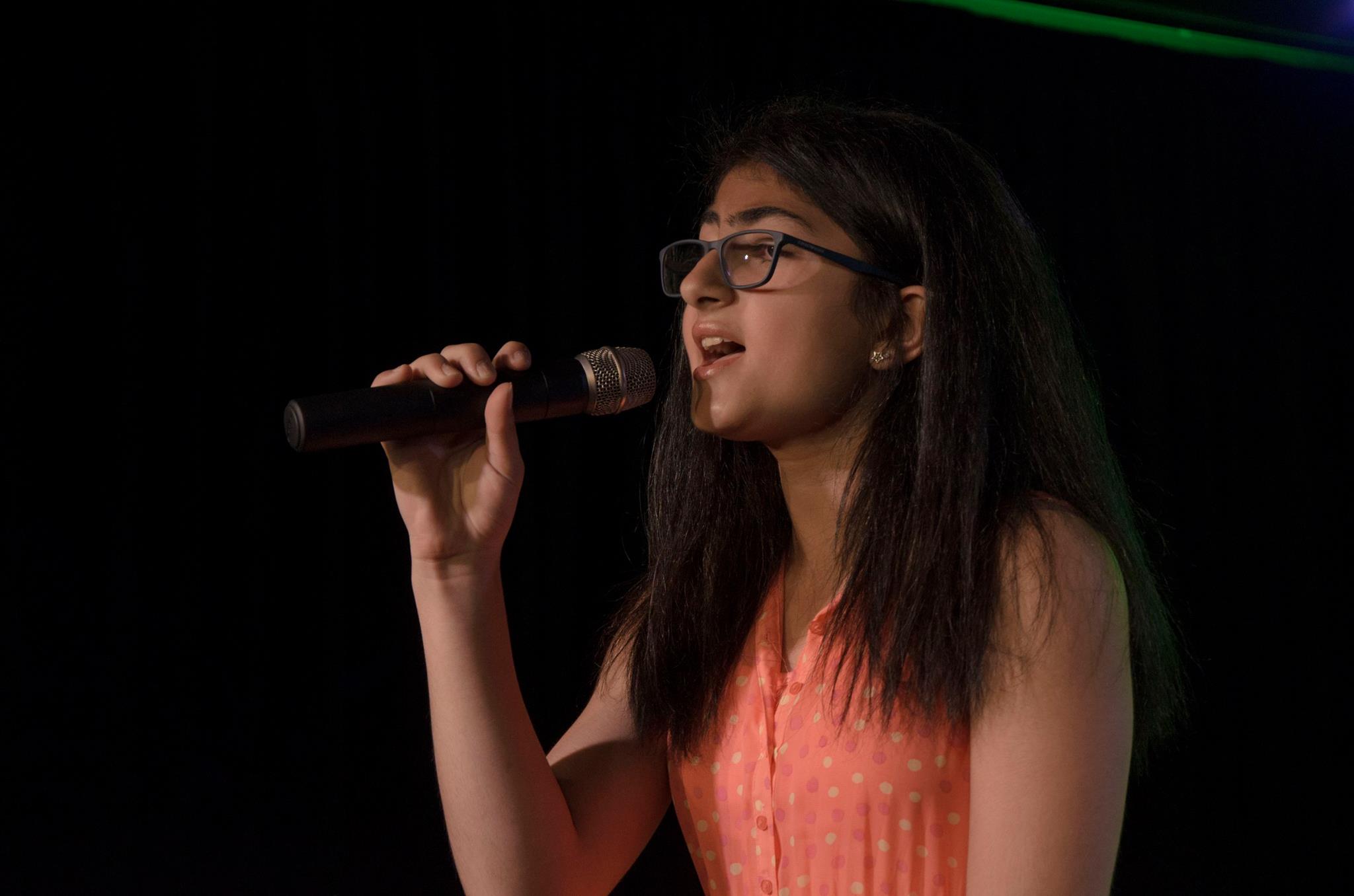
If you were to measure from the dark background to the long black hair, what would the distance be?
93cm

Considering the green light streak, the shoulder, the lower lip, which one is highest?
the green light streak

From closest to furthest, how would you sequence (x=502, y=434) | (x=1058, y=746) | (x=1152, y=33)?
(x=1058, y=746), (x=502, y=434), (x=1152, y=33)

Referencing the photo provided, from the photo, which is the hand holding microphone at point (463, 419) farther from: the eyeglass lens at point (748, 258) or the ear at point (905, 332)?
the ear at point (905, 332)

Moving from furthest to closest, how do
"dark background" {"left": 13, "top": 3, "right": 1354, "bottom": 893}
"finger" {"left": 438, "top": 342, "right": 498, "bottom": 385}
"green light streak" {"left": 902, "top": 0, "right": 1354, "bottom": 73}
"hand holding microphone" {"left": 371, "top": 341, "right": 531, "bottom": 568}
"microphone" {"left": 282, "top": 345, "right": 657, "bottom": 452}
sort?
Result: "green light streak" {"left": 902, "top": 0, "right": 1354, "bottom": 73}
"dark background" {"left": 13, "top": 3, "right": 1354, "bottom": 893}
"hand holding microphone" {"left": 371, "top": 341, "right": 531, "bottom": 568}
"finger" {"left": 438, "top": 342, "right": 498, "bottom": 385}
"microphone" {"left": 282, "top": 345, "right": 657, "bottom": 452}

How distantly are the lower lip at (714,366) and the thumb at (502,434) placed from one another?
24 cm

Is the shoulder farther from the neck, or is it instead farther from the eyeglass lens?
the eyeglass lens

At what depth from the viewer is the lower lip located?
1287mm

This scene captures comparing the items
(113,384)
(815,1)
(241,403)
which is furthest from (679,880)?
(815,1)

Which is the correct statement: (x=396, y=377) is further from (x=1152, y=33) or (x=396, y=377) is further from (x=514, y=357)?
(x=1152, y=33)

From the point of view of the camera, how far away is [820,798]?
3.89 ft

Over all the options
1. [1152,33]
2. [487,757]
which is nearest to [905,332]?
[487,757]

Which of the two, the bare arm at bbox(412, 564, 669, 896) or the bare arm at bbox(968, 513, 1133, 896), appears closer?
the bare arm at bbox(968, 513, 1133, 896)

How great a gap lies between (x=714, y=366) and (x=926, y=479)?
0.27 metres

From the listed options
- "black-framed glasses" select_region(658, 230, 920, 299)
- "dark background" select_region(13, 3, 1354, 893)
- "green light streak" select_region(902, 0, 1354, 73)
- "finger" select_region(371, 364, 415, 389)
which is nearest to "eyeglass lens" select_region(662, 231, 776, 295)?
"black-framed glasses" select_region(658, 230, 920, 299)
